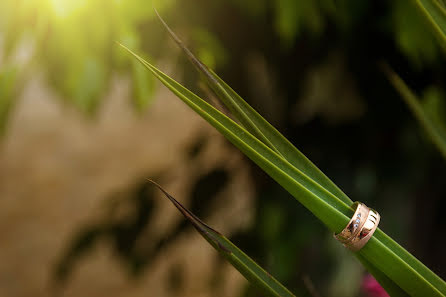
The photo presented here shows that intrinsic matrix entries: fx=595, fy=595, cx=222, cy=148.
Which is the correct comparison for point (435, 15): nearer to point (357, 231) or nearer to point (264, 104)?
point (357, 231)

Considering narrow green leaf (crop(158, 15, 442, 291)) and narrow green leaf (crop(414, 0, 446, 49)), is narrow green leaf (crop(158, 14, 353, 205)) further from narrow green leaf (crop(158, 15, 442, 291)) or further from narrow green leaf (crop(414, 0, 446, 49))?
narrow green leaf (crop(414, 0, 446, 49))

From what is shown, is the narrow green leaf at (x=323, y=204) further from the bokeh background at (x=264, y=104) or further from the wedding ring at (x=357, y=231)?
the bokeh background at (x=264, y=104)

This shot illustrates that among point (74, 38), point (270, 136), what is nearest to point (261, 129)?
point (270, 136)

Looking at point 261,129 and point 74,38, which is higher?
point 74,38

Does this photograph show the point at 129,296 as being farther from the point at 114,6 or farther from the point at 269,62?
the point at 114,6

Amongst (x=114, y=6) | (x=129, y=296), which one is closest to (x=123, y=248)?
(x=114, y=6)

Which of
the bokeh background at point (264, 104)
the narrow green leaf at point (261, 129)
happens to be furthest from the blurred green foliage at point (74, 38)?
the narrow green leaf at point (261, 129)
